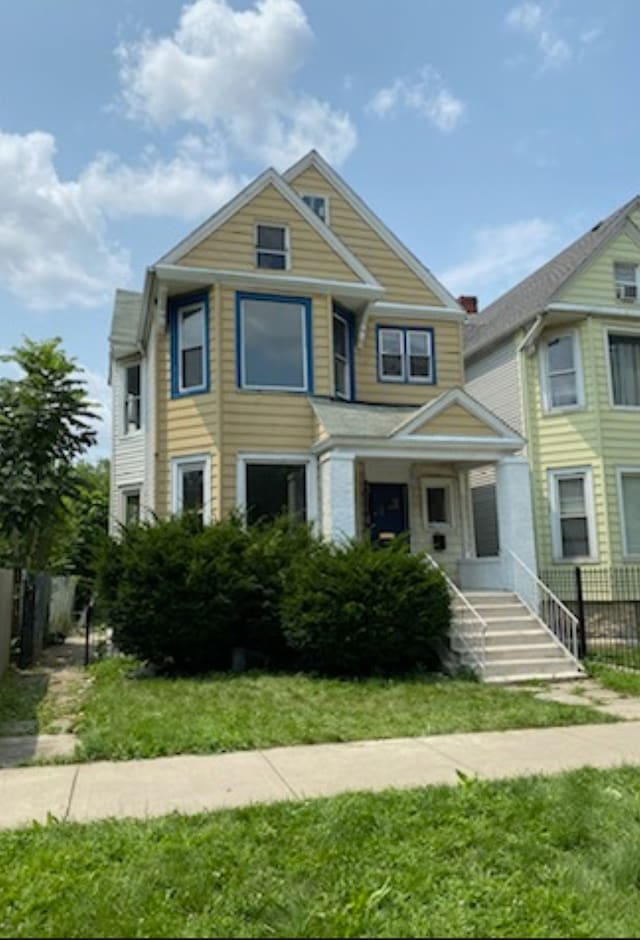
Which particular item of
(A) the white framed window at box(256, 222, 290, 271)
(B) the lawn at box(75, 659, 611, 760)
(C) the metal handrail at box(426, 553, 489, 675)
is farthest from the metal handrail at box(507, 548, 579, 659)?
(A) the white framed window at box(256, 222, 290, 271)

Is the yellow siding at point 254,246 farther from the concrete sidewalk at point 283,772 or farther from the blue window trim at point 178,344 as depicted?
the concrete sidewalk at point 283,772

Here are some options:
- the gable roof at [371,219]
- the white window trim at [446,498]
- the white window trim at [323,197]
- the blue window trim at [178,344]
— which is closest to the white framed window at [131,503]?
the blue window trim at [178,344]

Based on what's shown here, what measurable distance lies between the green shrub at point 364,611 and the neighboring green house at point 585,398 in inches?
253

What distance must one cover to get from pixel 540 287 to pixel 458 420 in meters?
6.83

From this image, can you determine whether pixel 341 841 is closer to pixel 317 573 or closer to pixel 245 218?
pixel 317 573

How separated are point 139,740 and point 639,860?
4.39 m

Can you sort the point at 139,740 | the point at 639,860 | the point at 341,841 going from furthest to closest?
the point at 139,740 < the point at 341,841 < the point at 639,860

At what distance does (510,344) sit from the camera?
58.9 feet

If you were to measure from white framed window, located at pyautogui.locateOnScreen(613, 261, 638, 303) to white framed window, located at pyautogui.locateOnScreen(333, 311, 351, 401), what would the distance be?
22.4ft

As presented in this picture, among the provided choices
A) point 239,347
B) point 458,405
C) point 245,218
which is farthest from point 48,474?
point 458,405

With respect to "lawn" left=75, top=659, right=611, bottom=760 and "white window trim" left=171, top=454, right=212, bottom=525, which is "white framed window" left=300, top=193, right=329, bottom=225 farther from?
"lawn" left=75, top=659, right=611, bottom=760

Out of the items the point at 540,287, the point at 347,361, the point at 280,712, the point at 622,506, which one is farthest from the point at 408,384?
the point at 280,712

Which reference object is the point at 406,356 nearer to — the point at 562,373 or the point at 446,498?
the point at 446,498

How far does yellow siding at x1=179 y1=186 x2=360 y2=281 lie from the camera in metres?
14.1
